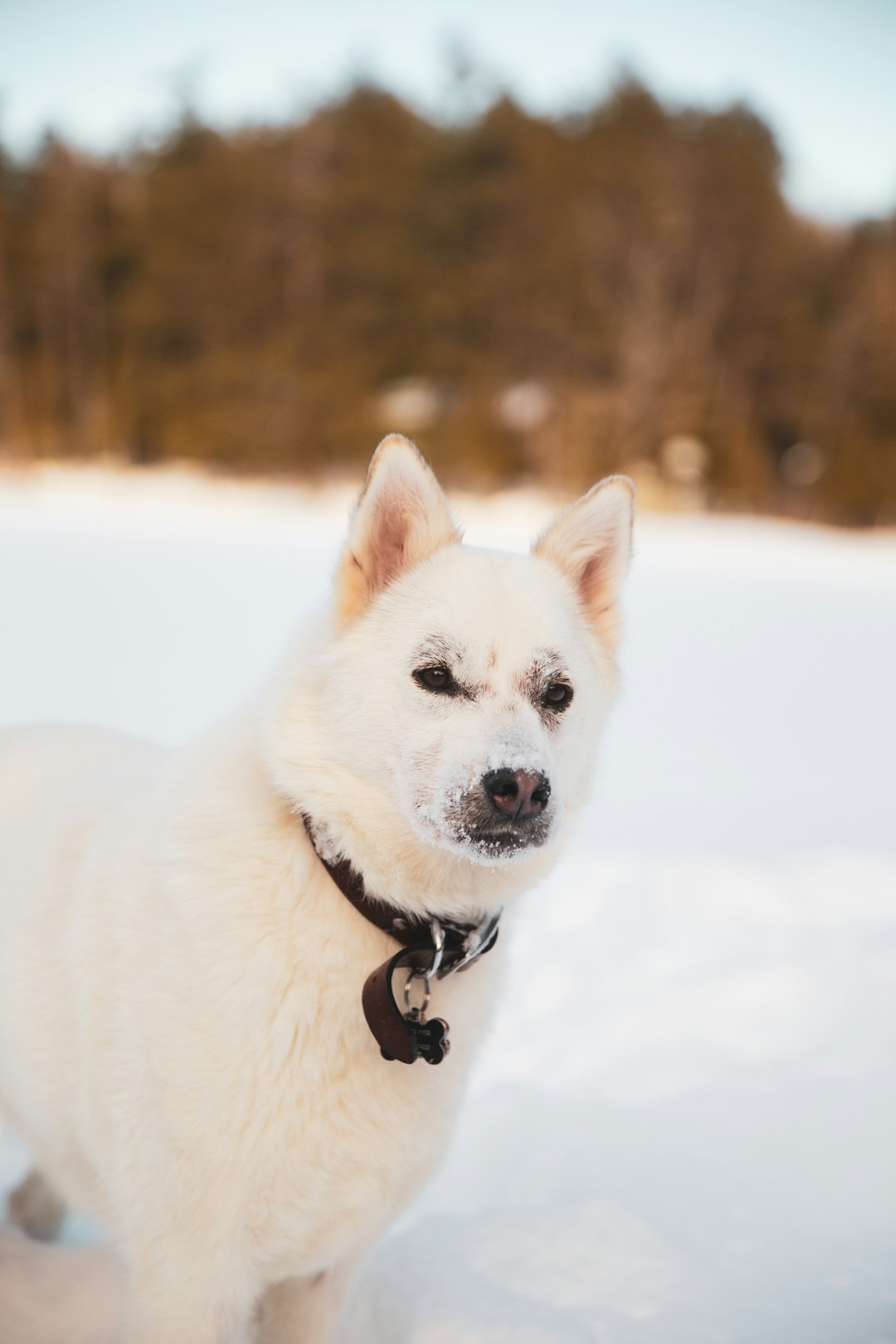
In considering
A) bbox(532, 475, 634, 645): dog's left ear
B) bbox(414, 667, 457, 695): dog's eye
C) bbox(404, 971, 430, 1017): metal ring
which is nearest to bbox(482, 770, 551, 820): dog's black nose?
bbox(414, 667, 457, 695): dog's eye

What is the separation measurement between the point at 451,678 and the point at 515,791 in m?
0.30

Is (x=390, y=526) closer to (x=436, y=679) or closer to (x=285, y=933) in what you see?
(x=436, y=679)

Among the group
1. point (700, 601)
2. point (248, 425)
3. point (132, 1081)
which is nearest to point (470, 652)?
point (132, 1081)

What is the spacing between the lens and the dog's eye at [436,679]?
6.03ft

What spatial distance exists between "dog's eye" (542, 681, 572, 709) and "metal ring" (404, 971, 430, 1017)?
607 millimetres

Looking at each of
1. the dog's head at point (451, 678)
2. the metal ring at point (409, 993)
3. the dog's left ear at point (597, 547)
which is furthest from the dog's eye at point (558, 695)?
the metal ring at point (409, 993)

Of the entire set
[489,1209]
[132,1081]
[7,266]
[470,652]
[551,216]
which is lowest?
[489,1209]

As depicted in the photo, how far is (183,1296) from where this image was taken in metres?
1.65

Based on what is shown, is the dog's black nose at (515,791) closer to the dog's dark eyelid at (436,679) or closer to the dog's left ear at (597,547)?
the dog's dark eyelid at (436,679)

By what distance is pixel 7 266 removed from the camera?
24.2 metres

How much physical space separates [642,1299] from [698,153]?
26.2 metres

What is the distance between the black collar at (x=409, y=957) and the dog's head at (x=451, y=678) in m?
0.16

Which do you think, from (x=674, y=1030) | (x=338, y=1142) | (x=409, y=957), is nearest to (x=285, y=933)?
(x=409, y=957)

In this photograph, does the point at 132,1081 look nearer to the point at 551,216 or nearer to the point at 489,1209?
the point at 489,1209
